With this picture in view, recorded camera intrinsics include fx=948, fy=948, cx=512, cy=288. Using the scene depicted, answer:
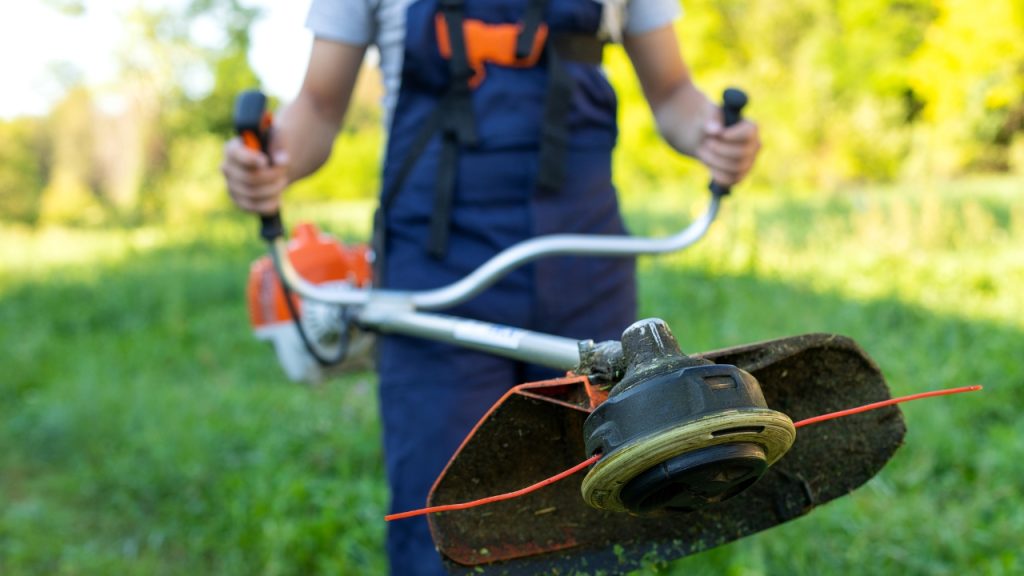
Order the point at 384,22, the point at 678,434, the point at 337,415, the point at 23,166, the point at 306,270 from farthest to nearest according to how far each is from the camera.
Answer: the point at 23,166, the point at 337,415, the point at 306,270, the point at 384,22, the point at 678,434

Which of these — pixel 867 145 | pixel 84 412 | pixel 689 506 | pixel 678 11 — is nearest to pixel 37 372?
pixel 84 412

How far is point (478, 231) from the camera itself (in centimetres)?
184

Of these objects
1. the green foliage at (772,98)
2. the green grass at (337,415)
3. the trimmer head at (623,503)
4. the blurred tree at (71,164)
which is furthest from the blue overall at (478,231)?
the blurred tree at (71,164)

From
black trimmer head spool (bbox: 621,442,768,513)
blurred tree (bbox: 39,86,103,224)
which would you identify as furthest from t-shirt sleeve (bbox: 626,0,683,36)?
blurred tree (bbox: 39,86,103,224)

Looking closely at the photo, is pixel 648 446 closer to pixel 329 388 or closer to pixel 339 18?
pixel 339 18

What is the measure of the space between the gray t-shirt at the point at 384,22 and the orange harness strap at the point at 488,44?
105mm

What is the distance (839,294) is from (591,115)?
4.76 metres

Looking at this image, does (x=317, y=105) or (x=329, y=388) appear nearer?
(x=317, y=105)

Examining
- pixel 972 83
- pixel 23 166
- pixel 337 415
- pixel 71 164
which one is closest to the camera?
pixel 337 415

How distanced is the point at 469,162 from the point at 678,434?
1.05m

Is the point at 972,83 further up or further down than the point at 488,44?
further down

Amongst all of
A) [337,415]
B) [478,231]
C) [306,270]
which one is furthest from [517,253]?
[337,415]

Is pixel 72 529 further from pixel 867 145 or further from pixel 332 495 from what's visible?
pixel 867 145

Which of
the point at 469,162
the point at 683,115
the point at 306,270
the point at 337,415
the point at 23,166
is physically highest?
the point at 683,115
